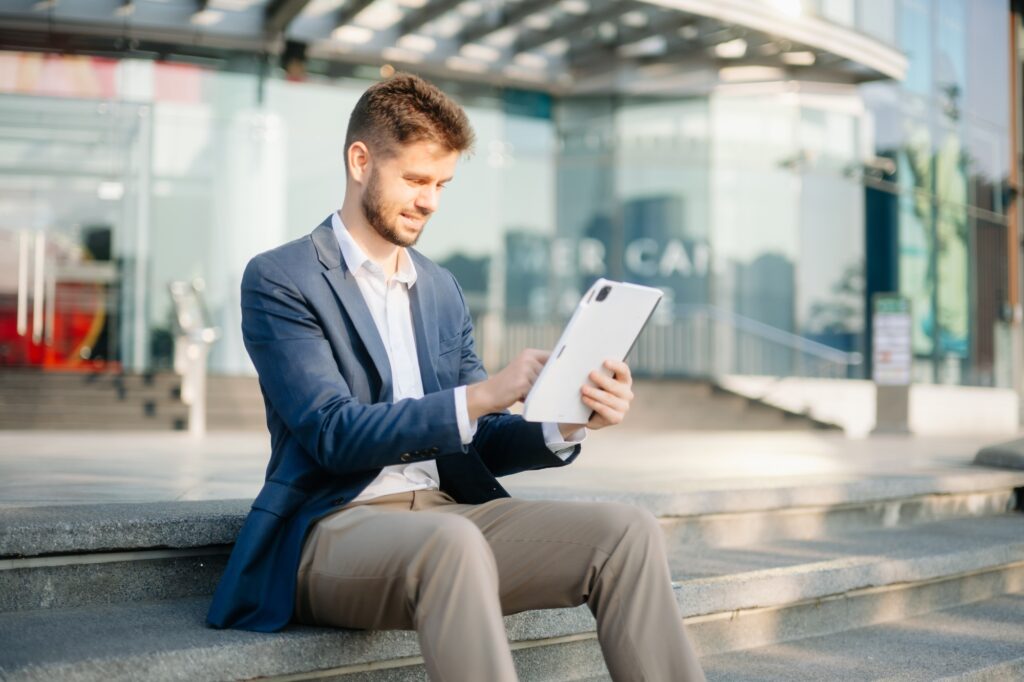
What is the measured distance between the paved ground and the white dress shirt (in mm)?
1452

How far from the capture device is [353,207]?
2.66 meters

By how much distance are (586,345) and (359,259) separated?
2.23 feet

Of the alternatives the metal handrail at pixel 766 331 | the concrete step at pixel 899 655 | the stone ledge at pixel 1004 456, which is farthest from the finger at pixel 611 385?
the metal handrail at pixel 766 331

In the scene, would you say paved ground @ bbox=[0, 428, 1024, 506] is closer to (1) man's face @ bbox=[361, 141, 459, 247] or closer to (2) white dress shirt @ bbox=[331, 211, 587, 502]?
(2) white dress shirt @ bbox=[331, 211, 587, 502]

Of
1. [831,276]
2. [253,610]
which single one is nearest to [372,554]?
[253,610]

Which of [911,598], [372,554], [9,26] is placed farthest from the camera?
[9,26]

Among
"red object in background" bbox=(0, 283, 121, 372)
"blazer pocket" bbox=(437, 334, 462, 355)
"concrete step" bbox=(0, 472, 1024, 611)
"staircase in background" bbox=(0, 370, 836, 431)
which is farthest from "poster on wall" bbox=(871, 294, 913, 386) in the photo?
"blazer pocket" bbox=(437, 334, 462, 355)

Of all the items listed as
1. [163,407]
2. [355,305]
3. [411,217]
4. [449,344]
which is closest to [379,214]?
[411,217]

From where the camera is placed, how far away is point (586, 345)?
2260 millimetres

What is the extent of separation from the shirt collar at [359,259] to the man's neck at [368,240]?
15 mm

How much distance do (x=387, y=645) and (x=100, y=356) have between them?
490 inches

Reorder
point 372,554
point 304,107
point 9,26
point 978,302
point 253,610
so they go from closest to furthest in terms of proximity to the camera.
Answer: point 372,554 < point 253,610 < point 9,26 < point 304,107 < point 978,302

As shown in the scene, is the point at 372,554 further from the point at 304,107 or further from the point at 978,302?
the point at 978,302

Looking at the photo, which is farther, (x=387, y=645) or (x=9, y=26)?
(x=9, y=26)
